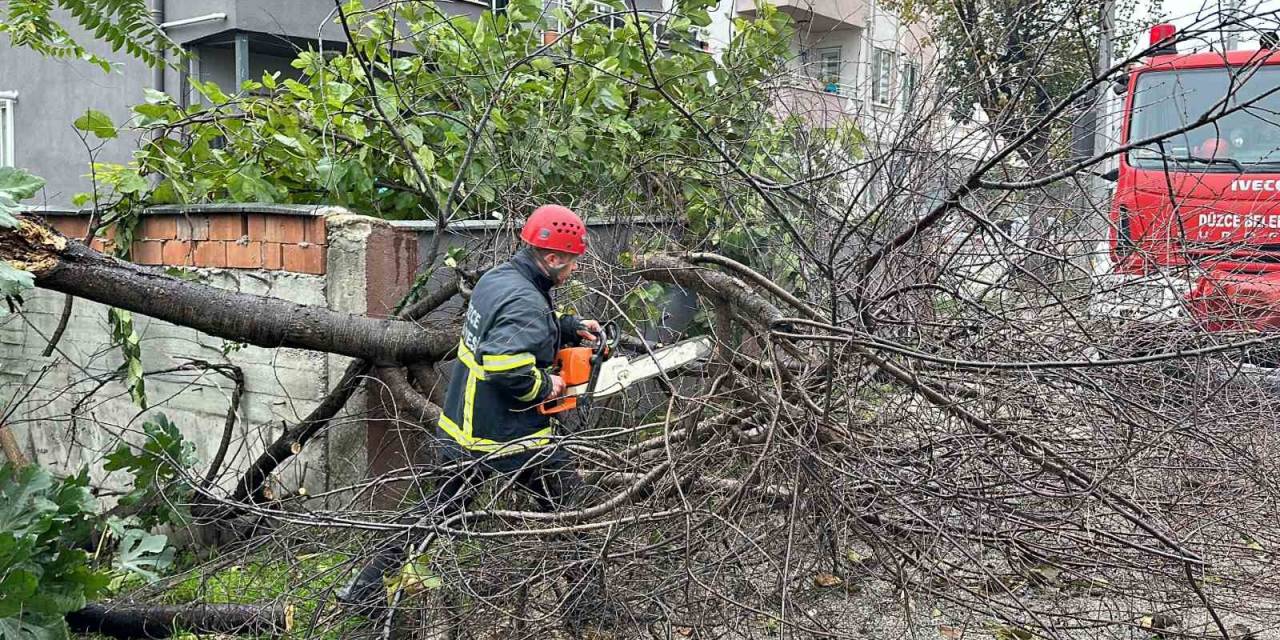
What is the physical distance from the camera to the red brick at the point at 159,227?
5.25m

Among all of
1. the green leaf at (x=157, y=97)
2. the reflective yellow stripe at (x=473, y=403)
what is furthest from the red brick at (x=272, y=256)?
the reflective yellow stripe at (x=473, y=403)

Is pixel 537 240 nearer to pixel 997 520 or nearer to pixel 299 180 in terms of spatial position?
pixel 997 520

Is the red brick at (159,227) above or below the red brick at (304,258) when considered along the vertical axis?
above

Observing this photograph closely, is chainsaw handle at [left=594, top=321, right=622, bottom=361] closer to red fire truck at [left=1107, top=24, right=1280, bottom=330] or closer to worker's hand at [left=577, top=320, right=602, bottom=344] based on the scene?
worker's hand at [left=577, top=320, right=602, bottom=344]

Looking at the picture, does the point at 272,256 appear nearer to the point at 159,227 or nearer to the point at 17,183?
the point at 159,227

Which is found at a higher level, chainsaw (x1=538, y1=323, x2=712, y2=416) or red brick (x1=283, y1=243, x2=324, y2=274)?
red brick (x1=283, y1=243, x2=324, y2=274)

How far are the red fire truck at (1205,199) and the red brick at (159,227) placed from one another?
4.23 metres

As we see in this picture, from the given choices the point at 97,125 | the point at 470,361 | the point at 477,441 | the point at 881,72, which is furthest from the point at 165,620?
the point at 881,72

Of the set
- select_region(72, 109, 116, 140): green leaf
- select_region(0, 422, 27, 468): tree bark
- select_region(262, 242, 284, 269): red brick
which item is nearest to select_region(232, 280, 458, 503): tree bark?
select_region(262, 242, 284, 269): red brick

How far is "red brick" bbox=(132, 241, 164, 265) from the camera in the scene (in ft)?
17.5

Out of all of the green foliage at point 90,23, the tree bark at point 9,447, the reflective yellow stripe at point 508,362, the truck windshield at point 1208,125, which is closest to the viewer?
the reflective yellow stripe at point 508,362

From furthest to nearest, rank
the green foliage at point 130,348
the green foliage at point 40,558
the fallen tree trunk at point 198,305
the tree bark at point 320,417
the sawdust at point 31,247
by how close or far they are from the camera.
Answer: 1. the green foliage at point 130,348
2. the tree bark at point 320,417
3. the fallen tree trunk at point 198,305
4. the sawdust at point 31,247
5. the green foliage at point 40,558

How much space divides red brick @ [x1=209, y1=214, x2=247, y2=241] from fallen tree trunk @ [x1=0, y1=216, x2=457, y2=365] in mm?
877

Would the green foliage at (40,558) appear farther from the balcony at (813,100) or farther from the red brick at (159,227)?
the balcony at (813,100)
